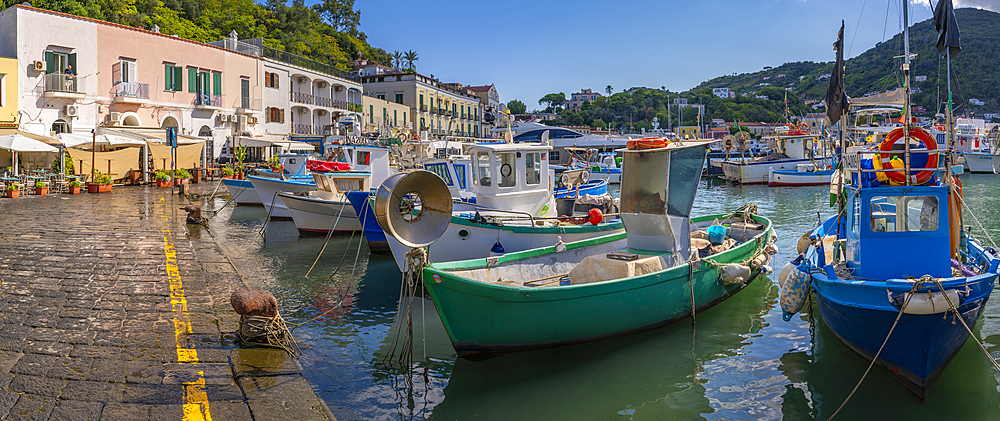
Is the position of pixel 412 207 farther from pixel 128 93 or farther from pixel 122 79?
pixel 122 79

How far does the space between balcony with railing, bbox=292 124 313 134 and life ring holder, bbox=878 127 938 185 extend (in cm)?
3800

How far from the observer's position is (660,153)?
9297 millimetres

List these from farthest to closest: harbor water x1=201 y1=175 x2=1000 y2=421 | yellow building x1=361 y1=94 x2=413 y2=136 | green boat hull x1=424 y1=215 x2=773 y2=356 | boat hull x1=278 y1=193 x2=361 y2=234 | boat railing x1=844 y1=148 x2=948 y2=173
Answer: yellow building x1=361 y1=94 x2=413 y2=136 < boat hull x1=278 y1=193 x2=361 y2=234 < green boat hull x1=424 y1=215 x2=773 y2=356 < boat railing x1=844 y1=148 x2=948 y2=173 < harbor water x1=201 y1=175 x2=1000 y2=421

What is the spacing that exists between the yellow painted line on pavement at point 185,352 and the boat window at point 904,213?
6869mm

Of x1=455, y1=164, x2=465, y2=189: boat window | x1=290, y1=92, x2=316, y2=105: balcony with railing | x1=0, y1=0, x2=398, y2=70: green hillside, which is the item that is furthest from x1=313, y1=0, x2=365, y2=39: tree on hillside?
x1=455, y1=164, x2=465, y2=189: boat window

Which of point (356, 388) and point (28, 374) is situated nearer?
point (28, 374)

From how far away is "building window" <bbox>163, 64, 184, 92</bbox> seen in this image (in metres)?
31.1

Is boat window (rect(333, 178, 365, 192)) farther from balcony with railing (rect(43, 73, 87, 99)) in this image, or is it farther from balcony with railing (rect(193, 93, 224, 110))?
balcony with railing (rect(193, 93, 224, 110))

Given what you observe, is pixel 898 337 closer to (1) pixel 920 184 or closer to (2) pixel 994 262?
(1) pixel 920 184

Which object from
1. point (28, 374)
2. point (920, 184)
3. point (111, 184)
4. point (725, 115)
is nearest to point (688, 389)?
point (920, 184)

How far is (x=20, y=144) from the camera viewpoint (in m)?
20.9

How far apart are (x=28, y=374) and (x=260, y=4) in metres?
58.6

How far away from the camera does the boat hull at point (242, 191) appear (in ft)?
80.1

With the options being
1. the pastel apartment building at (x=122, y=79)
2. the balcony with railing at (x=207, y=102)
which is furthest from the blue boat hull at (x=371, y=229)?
the balcony with railing at (x=207, y=102)
